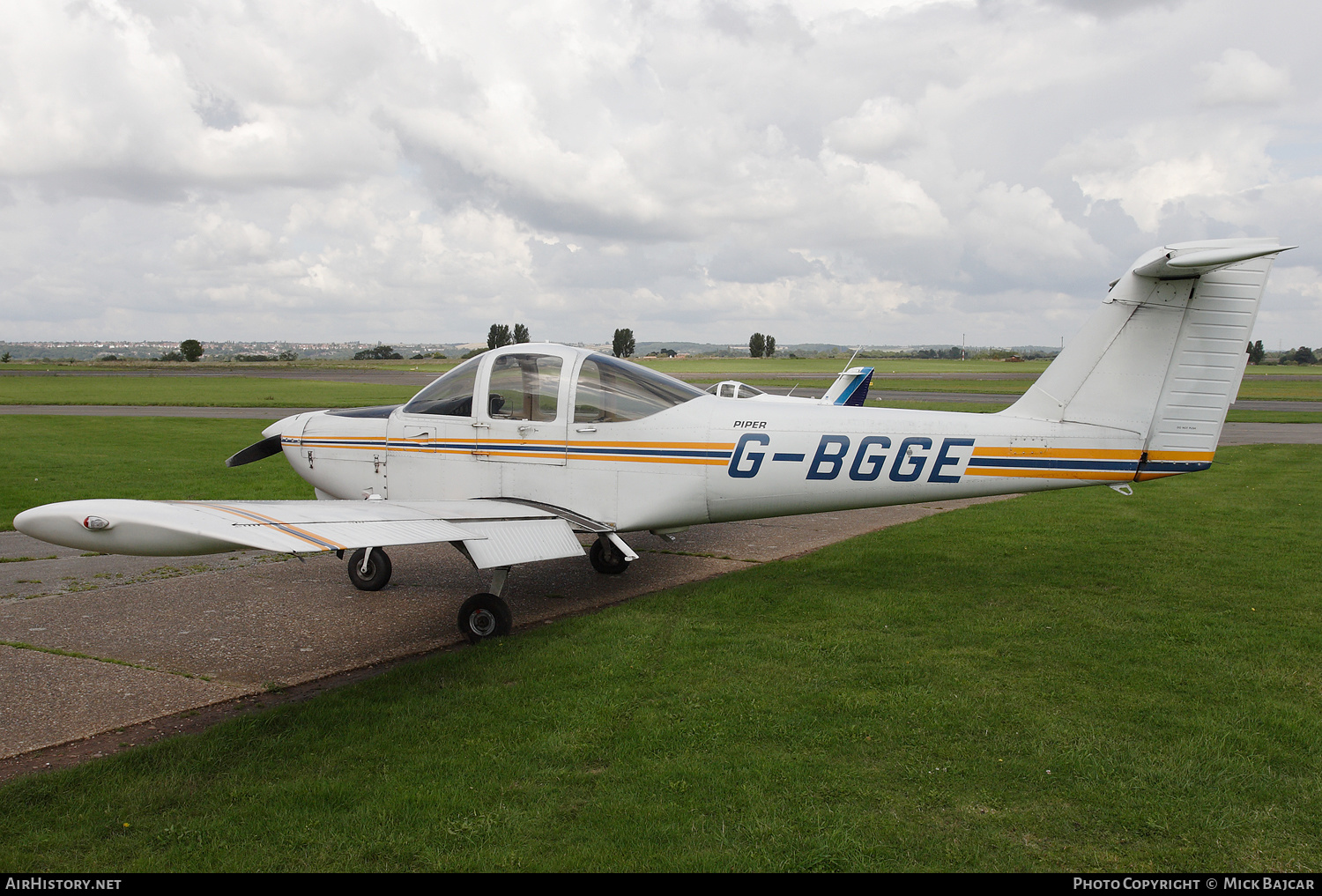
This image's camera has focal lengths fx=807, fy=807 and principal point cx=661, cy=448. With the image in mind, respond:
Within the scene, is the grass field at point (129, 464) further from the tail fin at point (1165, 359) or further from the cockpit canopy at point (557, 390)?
the tail fin at point (1165, 359)

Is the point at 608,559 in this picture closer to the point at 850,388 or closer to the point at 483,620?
the point at 483,620

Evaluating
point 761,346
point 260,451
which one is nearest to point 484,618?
point 260,451

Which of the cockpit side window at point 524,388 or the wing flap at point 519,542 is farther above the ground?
the cockpit side window at point 524,388

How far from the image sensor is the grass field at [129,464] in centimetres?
1238

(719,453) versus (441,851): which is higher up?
(719,453)

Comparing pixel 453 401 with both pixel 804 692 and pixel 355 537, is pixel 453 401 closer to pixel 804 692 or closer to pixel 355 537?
pixel 355 537

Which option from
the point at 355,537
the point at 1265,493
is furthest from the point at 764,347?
the point at 355,537

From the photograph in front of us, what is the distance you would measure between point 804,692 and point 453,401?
14.3 ft

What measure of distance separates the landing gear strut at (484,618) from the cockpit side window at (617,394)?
1674 millimetres

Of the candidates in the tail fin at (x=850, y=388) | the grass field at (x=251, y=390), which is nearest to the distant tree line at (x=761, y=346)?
the grass field at (x=251, y=390)

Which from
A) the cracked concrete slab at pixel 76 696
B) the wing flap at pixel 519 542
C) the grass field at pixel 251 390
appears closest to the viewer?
the cracked concrete slab at pixel 76 696

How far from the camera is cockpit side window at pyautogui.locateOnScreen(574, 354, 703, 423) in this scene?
23.8ft

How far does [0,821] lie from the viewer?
3623 mm

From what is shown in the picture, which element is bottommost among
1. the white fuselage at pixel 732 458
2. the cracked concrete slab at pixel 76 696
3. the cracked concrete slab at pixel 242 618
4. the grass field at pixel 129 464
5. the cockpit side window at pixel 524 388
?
the grass field at pixel 129 464
